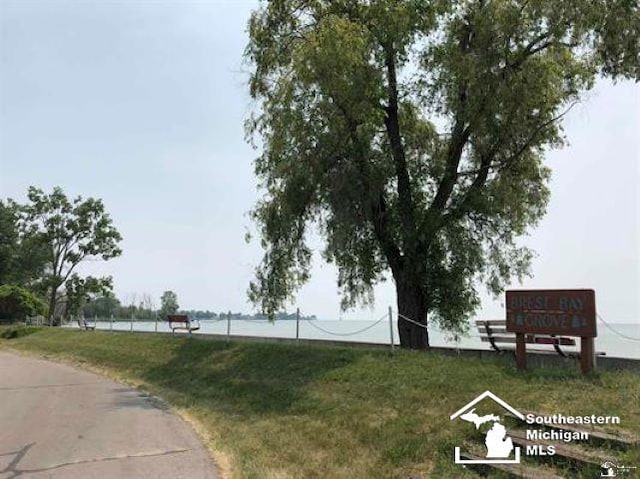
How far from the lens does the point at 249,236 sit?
1966 cm

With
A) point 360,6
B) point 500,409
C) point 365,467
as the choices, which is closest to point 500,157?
point 360,6

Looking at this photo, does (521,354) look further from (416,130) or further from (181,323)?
(181,323)

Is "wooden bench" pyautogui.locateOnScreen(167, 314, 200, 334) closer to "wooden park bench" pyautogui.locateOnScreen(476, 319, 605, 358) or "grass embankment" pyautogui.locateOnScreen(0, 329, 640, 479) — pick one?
"grass embankment" pyautogui.locateOnScreen(0, 329, 640, 479)

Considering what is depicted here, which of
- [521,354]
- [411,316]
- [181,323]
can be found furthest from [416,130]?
[181,323]

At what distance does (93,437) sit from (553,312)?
7738 millimetres

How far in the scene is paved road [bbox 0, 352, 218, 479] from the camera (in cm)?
844

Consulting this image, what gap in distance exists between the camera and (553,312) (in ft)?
34.8

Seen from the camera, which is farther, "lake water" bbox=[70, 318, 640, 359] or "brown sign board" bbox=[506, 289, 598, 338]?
"lake water" bbox=[70, 318, 640, 359]

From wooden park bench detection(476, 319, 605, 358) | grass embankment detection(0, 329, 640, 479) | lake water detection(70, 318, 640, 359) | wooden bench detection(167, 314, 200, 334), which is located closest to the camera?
grass embankment detection(0, 329, 640, 479)

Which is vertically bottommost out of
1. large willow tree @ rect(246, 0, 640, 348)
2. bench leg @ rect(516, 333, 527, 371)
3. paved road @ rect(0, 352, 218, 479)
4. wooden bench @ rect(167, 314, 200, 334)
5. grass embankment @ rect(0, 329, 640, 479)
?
paved road @ rect(0, 352, 218, 479)

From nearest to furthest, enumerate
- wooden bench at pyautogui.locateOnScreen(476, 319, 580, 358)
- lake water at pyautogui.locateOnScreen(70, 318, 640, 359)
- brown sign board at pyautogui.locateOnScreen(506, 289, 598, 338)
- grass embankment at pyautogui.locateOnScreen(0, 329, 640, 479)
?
grass embankment at pyautogui.locateOnScreen(0, 329, 640, 479) < brown sign board at pyautogui.locateOnScreen(506, 289, 598, 338) < wooden bench at pyautogui.locateOnScreen(476, 319, 580, 358) < lake water at pyautogui.locateOnScreen(70, 318, 640, 359)

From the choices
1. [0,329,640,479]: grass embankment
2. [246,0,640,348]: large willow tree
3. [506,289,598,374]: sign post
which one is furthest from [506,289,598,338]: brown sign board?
[246,0,640,348]: large willow tree

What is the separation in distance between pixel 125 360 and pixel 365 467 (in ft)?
54.9

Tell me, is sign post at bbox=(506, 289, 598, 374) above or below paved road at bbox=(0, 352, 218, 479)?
above
